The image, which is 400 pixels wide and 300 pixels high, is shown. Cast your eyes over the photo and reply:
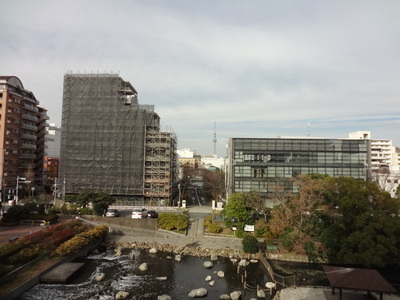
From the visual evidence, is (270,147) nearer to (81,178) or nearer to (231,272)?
(231,272)

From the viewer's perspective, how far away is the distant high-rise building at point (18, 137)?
54688 mm

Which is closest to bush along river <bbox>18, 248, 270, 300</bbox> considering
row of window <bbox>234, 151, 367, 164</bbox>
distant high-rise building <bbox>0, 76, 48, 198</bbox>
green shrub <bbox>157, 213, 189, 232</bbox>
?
green shrub <bbox>157, 213, 189, 232</bbox>

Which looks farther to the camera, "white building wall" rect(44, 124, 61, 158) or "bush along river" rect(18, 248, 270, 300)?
"white building wall" rect(44, 124, 61, 158)

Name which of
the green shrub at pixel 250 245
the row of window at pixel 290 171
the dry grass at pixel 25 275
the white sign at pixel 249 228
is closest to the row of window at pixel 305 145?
the row of window at pixel 290 171

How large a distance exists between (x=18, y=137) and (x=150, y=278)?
48385 mm

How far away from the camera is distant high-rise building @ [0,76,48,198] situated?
179ft

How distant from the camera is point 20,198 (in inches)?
2183

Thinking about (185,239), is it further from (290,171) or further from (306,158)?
(306,158)

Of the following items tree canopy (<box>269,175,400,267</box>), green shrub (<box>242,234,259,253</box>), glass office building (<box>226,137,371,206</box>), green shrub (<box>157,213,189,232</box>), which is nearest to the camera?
tree canopy (<box>269,175,400,267</box>)

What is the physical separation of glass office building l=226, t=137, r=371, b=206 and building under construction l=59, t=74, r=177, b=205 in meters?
14.2

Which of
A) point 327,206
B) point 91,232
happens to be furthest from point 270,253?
point 91,232

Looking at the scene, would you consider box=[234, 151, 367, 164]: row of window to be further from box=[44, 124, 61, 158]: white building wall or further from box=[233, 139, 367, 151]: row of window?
box=[44, 124, 61, 158]: white building wall

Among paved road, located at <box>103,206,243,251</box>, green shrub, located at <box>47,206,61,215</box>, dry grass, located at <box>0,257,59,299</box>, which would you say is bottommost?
paved road, located at <box>103,206,243,251</box>

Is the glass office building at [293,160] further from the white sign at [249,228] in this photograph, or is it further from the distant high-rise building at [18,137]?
the distant high-rise building at [18,137]
